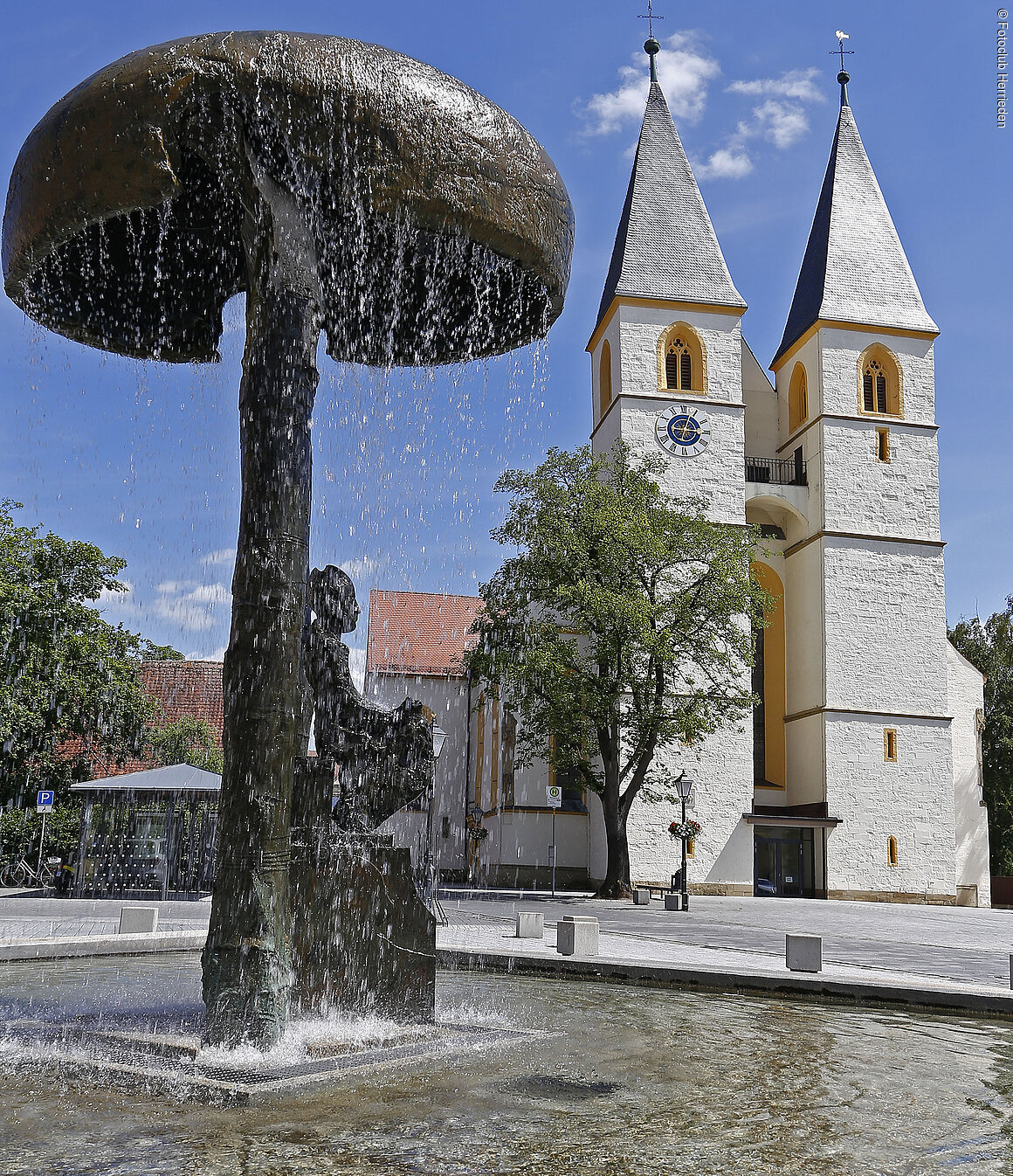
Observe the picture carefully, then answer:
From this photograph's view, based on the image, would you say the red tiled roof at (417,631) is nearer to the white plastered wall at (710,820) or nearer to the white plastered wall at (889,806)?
the white plastered wall at (710,820)

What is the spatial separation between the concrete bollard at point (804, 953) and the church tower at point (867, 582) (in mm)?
28198

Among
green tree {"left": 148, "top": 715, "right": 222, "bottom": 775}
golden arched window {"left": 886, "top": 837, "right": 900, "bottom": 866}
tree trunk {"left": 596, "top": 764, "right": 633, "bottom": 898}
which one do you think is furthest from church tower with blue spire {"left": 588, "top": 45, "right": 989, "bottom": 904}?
green tree {"left": 148, "top": 715, "right": 222, "bottom": 775}

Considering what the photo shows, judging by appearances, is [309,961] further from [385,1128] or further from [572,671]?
[572,671]

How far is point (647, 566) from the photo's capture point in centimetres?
3073

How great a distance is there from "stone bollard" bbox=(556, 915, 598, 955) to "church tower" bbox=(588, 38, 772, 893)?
1010 inches

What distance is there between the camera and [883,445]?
1619 inches

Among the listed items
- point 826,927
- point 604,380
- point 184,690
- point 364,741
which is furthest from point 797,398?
point 364,741

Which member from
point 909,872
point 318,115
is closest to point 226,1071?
point 318,115

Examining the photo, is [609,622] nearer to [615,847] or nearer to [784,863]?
[615,847]

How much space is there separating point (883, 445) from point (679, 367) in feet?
25.9

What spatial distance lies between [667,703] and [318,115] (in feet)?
85.2

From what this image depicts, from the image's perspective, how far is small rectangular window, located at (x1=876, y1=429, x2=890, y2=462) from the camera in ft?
134

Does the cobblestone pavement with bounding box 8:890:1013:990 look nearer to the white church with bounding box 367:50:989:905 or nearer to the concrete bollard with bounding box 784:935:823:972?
the concrete bollard with bounding box 784:935:823:972

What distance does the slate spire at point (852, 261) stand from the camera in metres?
42.3
